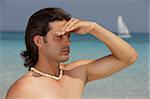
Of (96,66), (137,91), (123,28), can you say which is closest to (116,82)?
(137,91)

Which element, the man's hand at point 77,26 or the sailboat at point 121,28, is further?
the sailboat at point 121,28

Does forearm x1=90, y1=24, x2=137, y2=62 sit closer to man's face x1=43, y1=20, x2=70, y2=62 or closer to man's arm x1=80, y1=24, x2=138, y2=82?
man's arm x1=80, y1=24, x2=138, y2=82

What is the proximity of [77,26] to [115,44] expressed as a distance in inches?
7.7

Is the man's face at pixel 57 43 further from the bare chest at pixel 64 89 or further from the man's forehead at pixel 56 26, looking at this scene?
the bare chest at pixel 64 89

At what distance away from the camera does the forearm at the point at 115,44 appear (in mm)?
1714

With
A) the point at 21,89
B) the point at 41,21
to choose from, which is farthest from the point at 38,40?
the point at 21,89

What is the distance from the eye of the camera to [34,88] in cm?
170

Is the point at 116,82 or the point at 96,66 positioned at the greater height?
the point at 96,66

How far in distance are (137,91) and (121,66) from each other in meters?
5.84

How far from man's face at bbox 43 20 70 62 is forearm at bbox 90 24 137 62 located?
0.12m

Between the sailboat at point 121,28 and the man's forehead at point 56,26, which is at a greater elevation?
the man's forehead at point 56,26

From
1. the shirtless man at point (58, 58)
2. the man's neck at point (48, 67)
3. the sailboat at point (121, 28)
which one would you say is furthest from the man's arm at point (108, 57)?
the sailboat at point (121, 28)

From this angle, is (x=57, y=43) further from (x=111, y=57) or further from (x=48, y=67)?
(x=111, y=57)

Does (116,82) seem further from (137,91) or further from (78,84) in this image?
(78,84)
